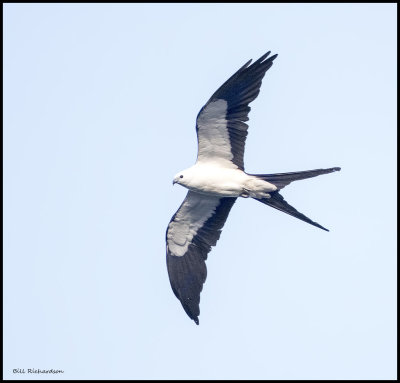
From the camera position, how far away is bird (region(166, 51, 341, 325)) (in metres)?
12.1

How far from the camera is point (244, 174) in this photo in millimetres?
12578

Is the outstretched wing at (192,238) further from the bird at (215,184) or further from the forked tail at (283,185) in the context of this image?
the forked tail at (283,185)

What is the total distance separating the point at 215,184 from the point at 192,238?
1.41 meters

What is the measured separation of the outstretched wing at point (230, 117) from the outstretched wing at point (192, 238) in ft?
3.03

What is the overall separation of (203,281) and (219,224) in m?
1.07

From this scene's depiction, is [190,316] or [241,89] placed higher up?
[241,89]

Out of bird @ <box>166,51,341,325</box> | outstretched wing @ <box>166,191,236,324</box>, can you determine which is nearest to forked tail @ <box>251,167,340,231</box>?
bird @ <box>166,51,341,325</box>

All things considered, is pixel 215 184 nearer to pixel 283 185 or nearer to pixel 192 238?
pixel 283 185

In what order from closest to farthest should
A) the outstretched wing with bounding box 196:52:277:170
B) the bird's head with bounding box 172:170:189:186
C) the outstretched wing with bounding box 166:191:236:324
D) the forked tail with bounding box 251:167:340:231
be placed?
1. the forked tail with bounding box 251:167:340:231
2. the outstretched wing with bounding box 196:52:277:170
3. the bird's head with bounding box 172:170:189:186
4. the outstretched wing with bounding box 166:191:236:324

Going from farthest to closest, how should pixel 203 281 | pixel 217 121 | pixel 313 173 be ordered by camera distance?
pixel 203 281 → pixel 217 121 → pixel 313 173

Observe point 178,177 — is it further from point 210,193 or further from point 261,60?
point 261,60

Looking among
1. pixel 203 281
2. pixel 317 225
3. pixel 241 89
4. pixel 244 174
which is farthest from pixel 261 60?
pixel 203 281

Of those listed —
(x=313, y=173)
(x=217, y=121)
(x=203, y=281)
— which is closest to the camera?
(x=313, y=173)

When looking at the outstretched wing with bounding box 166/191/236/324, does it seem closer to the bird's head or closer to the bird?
the bird
